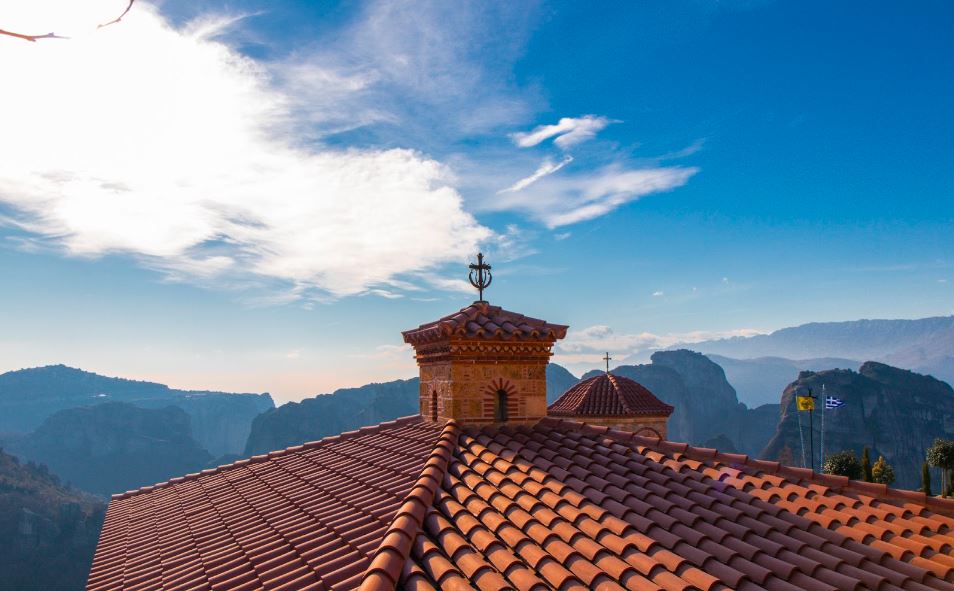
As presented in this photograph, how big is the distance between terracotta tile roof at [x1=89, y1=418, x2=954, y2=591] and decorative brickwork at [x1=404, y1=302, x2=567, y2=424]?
34cm

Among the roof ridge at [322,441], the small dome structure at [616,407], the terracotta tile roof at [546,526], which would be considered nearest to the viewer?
the terracotta tile roof at [546,526]

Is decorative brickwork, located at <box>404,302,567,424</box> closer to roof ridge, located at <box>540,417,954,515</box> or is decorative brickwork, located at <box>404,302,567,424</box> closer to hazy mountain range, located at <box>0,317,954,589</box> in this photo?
roof ridge, located at <box>540,417,954,515</box>

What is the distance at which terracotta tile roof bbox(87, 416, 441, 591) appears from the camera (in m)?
6.96

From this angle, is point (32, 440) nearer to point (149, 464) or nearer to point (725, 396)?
point (149, 464)

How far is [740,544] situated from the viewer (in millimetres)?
6059

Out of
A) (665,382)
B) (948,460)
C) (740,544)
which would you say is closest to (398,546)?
(740,544)

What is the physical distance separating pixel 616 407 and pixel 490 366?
1635cm

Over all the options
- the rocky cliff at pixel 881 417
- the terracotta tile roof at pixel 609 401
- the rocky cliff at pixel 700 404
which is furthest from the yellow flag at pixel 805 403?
the rocky cliff at pixel 700 404

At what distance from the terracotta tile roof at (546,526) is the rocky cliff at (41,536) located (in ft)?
302

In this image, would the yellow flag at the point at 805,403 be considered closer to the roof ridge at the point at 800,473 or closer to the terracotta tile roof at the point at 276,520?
the roof ridge at the point at 800,473

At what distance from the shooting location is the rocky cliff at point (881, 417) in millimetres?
91000

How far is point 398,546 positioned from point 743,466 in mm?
5872

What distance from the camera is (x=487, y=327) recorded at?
33.9 feet

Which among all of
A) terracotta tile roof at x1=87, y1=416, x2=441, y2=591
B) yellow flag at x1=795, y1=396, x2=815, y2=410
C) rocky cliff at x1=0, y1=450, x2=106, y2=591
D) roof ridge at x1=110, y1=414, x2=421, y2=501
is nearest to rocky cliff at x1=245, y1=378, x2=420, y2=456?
rocky cliff at x1=0, y1=450, x2=106, y2=591
